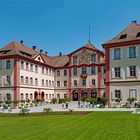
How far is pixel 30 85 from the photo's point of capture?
169ft

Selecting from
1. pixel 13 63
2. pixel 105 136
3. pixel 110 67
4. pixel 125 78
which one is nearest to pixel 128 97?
pixel 125 78

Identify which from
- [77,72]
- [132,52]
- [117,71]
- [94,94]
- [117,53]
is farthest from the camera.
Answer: [77,72]

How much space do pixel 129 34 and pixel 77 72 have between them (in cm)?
2312

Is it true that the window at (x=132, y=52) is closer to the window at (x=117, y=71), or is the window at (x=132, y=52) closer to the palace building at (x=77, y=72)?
the palace building at (x=77, y=72)

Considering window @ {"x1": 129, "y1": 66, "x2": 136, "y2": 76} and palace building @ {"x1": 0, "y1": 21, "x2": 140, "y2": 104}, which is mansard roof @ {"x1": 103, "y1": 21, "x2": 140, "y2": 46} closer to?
palace building @ {"x1": 0, "y1": 21, "x2": 140, "y2": 104}

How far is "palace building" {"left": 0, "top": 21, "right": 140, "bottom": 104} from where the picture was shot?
37.3 metres

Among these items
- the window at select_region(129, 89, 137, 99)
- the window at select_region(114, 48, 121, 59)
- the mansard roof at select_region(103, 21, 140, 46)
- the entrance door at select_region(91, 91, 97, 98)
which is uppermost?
the mansard roof at select_region(103, 21, 140, 46)

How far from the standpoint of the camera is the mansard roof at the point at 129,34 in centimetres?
3791

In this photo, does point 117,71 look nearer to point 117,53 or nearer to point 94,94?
point 117,53

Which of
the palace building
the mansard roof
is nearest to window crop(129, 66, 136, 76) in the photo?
the palace building

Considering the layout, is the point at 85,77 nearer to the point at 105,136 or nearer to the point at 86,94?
the point at 86,94

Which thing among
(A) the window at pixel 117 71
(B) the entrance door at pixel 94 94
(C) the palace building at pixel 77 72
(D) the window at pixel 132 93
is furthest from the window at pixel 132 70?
(B) the entrance door at pixel 94 94

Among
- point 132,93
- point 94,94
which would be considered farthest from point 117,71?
point 94,94

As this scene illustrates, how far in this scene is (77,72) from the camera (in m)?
60.4
